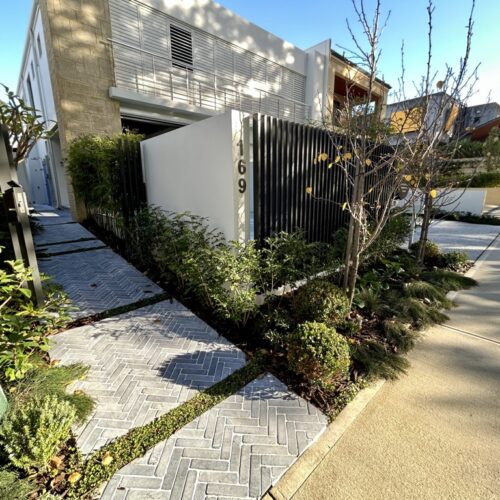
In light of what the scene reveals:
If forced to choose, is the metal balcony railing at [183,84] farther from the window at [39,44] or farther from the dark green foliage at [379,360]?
the dark green foliage at [379,360]

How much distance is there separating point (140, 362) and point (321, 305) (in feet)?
7.12

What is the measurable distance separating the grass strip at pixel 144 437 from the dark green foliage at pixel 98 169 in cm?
564

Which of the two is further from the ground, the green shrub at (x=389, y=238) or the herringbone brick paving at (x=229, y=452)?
the green shrub at (x=389, y=238)

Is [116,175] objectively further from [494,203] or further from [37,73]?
[494,203]

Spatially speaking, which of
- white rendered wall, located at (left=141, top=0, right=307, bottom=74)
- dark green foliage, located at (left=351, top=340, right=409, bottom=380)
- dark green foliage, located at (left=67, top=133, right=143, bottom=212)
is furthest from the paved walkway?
white rendered wall, located at (left=141, top=0, right=307, bottom=74)

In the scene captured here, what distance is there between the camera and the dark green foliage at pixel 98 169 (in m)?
6.84

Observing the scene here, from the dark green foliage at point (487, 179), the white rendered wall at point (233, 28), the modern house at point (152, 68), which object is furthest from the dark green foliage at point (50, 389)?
the dark green foliage at point (487, 179)

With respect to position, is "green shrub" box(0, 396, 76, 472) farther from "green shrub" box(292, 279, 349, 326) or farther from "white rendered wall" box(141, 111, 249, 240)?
"white rendered wall" box(141, 111, 249, 240)

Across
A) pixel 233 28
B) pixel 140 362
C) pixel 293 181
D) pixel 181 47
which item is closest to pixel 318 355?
pixel 140 362

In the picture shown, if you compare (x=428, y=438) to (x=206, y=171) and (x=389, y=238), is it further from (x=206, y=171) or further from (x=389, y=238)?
(x=389, y=238)

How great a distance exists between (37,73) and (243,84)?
921cm

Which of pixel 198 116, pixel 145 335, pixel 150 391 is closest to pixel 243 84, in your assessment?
pixel 198 116

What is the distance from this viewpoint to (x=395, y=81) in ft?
13.9

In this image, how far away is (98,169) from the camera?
7.07m
